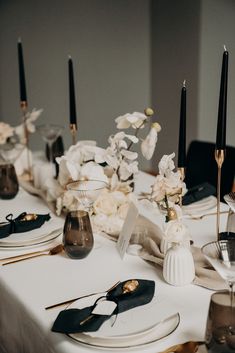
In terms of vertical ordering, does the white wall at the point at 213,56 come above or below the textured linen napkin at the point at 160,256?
above

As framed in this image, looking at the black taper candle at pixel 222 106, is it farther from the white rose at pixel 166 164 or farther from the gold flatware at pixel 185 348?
the gold flatware at pixel 185 348

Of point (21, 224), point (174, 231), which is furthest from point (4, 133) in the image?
point (174, 231)

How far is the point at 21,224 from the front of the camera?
1.73 metres

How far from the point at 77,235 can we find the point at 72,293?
21cm

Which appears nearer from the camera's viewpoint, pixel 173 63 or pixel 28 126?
pixel 28 126

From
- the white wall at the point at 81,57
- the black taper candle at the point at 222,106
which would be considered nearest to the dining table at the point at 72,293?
the black taper candle at the point at 222,106

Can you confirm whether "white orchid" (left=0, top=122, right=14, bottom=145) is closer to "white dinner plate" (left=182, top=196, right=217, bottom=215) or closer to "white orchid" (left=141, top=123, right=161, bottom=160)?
"white dinner plate" (left=182, top=196, right=217, bottom=215)

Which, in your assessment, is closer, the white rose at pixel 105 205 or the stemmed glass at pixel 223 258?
the stemmed glass at pixel 223 258

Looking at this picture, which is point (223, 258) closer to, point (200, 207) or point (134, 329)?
point (134, 329)

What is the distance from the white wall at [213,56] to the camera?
4332 millimetres

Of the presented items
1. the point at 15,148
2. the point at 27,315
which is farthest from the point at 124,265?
the point at 15,148

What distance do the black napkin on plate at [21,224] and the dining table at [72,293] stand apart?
7 centimetres

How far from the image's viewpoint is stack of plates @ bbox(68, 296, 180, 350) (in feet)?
3.47

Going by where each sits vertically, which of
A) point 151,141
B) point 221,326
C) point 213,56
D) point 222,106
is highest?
point 213,56
